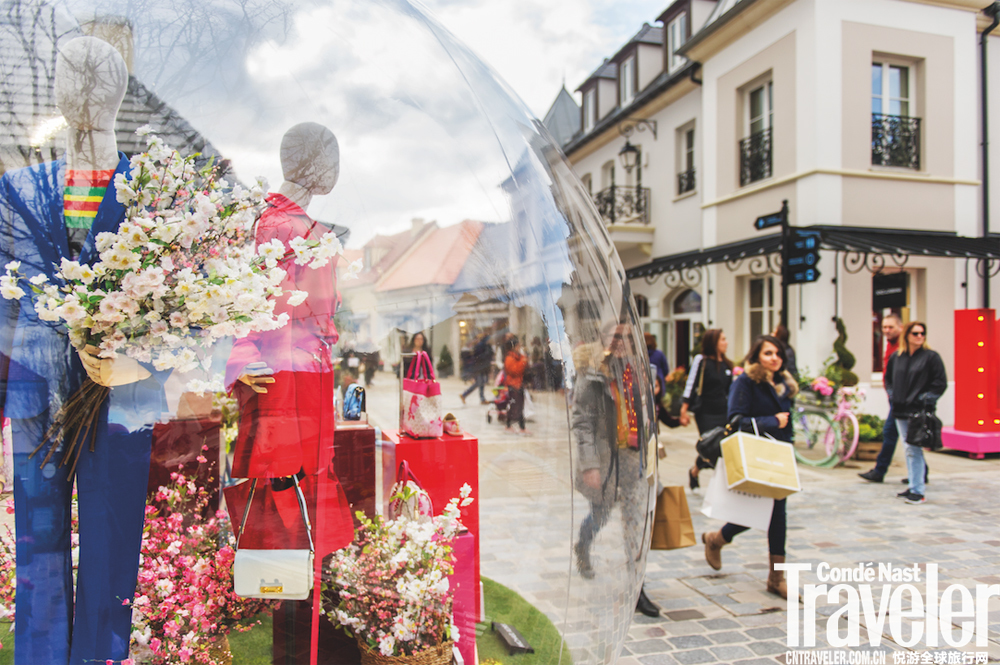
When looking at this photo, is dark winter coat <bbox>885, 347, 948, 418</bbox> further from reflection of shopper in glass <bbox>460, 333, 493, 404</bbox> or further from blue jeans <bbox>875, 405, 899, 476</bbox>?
reflection of shopper in glass <bbox>460, 333, 493, 404</bbox>

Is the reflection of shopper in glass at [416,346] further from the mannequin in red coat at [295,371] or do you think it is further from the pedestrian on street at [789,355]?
the pedestrian on street at [789,355]

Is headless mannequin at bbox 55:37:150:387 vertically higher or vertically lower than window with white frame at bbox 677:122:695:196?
lower

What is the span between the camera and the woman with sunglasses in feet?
21.3

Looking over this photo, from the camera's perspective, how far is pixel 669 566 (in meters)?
4.88

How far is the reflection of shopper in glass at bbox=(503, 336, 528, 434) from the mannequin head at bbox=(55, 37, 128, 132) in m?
1.16

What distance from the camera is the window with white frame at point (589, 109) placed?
794 inches

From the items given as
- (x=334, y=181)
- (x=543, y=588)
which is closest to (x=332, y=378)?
(x=334, y=181)

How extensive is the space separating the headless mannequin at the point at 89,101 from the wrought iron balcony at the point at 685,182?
14.2 meters

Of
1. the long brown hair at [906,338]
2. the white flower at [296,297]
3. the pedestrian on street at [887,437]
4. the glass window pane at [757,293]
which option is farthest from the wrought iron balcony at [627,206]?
the white flower at [296,297]

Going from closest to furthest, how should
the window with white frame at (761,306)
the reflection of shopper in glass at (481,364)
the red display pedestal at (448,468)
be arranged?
the reflection of shopper in glass at (481,364), the red display pedestal at (448,468), the window with white frame at (761,306)

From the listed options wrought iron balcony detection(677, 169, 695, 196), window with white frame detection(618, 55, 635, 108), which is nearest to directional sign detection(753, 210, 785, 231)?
wrought iron balcony detection(677, 169, 695, 196)

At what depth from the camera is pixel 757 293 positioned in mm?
12594

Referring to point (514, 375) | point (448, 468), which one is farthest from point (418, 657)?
point (514, 375)

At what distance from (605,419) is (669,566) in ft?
10.6
